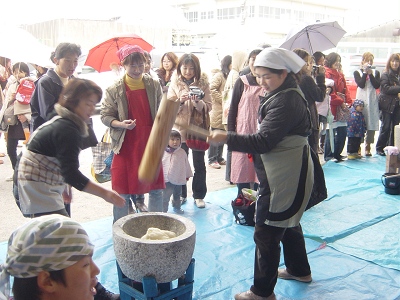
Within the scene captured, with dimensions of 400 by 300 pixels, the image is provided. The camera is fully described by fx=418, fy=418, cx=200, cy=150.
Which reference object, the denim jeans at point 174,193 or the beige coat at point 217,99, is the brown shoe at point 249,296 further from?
the beige coat at point 217,99

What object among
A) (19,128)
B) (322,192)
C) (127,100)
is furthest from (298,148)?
(19,128)

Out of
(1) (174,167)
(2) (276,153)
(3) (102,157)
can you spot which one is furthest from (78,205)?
(2) (276,153)

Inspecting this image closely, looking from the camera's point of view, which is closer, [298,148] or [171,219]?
[298,148]

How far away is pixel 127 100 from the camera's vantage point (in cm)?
339

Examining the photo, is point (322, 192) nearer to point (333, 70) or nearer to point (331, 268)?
point (331, 268)

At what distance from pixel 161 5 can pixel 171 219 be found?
29.9ft

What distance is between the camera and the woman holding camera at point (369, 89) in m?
6.78

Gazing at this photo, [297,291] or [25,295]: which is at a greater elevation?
[25,295]

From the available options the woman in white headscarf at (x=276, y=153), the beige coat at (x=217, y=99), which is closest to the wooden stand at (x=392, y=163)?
the beige coat at (x=217, y=99)

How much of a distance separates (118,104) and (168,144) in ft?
2.25

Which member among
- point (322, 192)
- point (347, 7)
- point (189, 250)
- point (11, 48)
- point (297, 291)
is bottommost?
point (297, 291)

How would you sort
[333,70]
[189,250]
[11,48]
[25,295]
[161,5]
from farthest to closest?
[161,5] < [333,70] < [11,48] < [189,250] < [25,295]

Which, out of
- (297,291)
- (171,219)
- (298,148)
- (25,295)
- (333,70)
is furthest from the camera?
(333,70)

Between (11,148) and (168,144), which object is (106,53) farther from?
(11,148)
